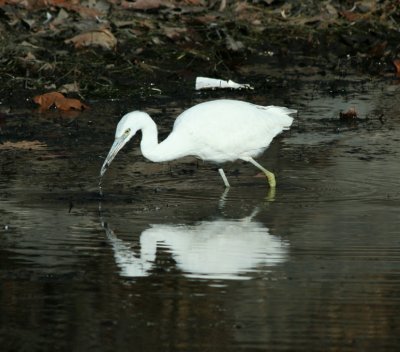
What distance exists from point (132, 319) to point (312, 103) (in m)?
7.64

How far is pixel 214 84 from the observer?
47.6ft

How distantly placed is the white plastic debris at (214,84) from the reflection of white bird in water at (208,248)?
5.09 meters

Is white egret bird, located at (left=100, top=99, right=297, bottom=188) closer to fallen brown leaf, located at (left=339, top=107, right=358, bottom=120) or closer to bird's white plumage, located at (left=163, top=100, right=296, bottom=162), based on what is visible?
bird's white plumage, located at (left=163, top=100, right=296, bottom=162)

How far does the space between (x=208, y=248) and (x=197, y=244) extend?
0.14m

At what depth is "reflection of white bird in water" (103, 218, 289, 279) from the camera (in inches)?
316

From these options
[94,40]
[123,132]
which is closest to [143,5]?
[94,40]

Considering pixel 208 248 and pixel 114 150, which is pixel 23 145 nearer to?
pixel 114 150

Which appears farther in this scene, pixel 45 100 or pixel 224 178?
pixel 45 100

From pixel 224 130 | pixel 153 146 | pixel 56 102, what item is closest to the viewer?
pixel 153 146

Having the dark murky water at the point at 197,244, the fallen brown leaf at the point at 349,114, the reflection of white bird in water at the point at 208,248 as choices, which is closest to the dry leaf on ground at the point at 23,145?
the dark murky water at the point at 197,244

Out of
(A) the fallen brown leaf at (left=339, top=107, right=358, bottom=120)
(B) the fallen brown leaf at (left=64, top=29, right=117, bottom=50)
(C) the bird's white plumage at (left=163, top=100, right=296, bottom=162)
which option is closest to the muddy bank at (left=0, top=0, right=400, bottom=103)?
(B) the fallen brown leaf at (left=64, top=29, right=117, bottom=50)

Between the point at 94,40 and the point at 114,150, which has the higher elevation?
the point at 94,40

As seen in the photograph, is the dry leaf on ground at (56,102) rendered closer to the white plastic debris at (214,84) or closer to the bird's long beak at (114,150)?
the white plastic debris at (214,84)

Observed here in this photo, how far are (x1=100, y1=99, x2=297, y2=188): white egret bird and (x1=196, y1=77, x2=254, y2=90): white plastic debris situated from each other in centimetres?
270
